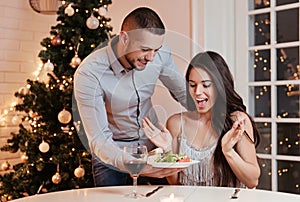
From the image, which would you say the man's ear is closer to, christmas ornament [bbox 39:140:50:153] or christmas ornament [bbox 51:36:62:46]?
christmas ornament [bbox 51:36:62:46]

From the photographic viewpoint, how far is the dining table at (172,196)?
169cm

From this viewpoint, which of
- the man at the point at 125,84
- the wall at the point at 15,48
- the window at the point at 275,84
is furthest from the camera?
the wall at the point at 15,48

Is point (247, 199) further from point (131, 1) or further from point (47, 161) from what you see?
point (131, 1)

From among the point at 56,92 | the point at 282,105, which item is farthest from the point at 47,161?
the point at 282,105

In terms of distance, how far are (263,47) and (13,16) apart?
202 centimetres

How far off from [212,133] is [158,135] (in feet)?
0.93

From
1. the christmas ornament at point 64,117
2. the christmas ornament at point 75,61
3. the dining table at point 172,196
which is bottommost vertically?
the dining table at point 172,196

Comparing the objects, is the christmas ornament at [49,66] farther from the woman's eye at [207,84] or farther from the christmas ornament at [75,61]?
the woman's eye at [207,84]

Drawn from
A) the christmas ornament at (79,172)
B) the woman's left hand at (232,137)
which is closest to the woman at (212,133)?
the woman's left hand at (232,137)

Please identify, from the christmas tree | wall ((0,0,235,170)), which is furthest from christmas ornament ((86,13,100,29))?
wall ((0,0,235,170))

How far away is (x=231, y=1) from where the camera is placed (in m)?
3.14

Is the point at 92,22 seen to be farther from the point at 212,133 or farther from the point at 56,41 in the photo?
the point at 212,133

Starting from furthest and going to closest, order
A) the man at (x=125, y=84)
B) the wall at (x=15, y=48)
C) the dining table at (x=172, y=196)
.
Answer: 1. the wall at (x=15, y=48)
2. the man at (x=125, y=84)
3. the dining table at (x=172, y=196)

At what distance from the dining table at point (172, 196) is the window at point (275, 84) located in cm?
120
